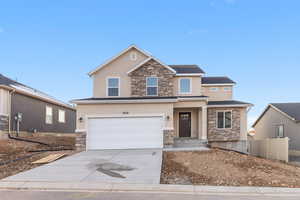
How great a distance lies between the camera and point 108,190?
6797mm

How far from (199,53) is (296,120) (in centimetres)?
1012

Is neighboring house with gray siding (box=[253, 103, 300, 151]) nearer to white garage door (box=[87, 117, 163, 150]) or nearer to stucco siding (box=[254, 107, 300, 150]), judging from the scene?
stucco siding (box=[254, 107, 300, 150])

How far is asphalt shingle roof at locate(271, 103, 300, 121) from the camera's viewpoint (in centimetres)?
2082

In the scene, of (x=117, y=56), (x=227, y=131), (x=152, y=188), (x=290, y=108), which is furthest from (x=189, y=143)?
(x=290, y=108)

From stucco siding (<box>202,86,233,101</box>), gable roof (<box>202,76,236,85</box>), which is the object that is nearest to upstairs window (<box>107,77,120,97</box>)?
stucco siding (<box>202,86,233,101</box>)

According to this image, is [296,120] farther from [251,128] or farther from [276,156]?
[251,128]

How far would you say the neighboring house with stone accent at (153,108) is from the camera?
15531 mm

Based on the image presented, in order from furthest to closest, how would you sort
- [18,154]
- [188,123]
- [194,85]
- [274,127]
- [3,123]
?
[274,127], [188,123], [194,85], [3,123], [18,154]

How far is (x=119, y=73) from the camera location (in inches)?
703

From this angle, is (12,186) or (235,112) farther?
(235,112)

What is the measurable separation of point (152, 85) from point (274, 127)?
14.3 meters

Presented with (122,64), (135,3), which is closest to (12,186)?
(122,64)

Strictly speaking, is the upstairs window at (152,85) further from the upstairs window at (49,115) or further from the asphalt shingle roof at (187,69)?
the upstairs window at (49,115)

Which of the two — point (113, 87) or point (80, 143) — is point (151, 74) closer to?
point (113, 87)
